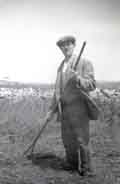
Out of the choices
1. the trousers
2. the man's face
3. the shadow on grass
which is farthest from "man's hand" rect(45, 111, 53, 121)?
the man's face

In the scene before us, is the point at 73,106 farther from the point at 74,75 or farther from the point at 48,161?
the point at 48,161

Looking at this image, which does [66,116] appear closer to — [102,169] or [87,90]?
[87,90]

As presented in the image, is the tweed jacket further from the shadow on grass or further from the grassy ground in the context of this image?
the shadow on grass

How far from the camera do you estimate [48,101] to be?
296 centimetres

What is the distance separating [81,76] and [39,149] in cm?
86

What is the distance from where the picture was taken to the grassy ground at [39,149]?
247cm

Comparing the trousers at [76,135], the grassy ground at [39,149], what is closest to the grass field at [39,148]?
the grassy ground at [39,149]

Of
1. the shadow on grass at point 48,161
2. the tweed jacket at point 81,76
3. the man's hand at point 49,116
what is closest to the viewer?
the tweed jacket at point 81,76

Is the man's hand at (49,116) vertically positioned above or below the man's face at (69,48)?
below

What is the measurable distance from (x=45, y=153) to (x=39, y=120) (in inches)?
13.8

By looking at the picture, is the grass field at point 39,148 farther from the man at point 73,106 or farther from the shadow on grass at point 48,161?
the man at point 73,106

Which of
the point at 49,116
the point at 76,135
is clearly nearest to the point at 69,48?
the point at 49,116

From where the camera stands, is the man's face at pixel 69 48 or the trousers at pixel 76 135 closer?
the trousers at pixel 76 135

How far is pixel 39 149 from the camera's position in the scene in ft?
9.23
